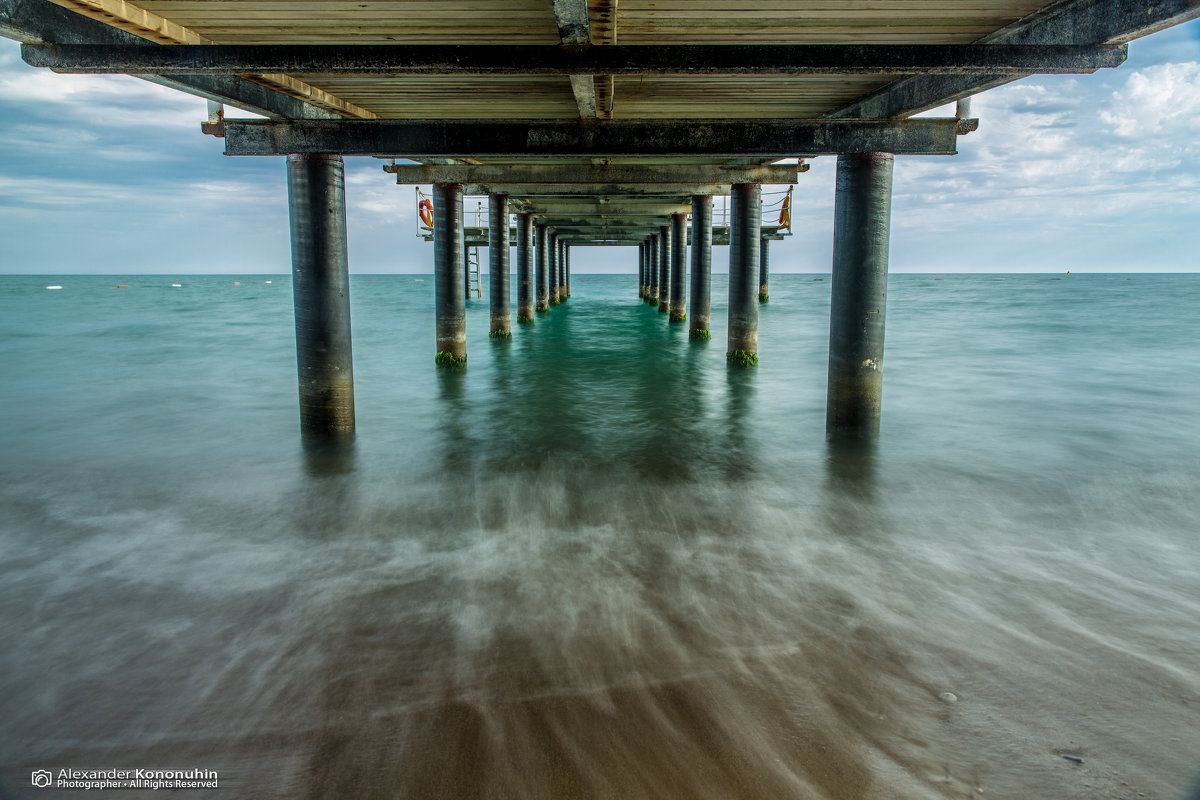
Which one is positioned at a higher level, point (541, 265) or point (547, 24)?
point (547, 24)

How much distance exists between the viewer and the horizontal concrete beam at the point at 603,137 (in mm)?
7051

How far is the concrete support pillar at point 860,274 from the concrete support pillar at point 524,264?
16726 millimetres

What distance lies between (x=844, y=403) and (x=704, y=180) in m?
6.16

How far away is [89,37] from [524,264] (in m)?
19.9

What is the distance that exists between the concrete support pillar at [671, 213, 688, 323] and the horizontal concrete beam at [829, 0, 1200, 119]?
54.0ft

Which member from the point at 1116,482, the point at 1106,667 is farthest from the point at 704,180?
the point at 1106,667

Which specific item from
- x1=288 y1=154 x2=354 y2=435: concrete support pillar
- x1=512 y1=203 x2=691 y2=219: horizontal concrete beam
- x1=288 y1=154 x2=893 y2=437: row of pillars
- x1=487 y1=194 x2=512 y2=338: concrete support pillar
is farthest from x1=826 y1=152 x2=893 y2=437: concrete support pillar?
x1=512 y1=203 x2=691 y2=219: horizontal concrete beam

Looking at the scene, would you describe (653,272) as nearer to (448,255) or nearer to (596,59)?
(448,255)

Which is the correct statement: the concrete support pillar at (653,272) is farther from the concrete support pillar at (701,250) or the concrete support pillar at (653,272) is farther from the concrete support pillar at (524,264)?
the concrete support pillar at (701,250)

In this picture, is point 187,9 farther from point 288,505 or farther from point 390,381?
point 390,381

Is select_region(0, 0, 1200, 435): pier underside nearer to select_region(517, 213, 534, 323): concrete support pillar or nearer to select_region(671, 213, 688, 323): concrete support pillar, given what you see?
select_region(671, 213, 688, 323): concrete support pillar

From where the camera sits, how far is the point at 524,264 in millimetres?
24672

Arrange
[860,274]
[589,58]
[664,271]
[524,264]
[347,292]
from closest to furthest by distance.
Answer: [589,58] → [860,274] → [347,292] → [524,264] → [664,271]

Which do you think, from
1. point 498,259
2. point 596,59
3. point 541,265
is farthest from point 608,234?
point 596,59
